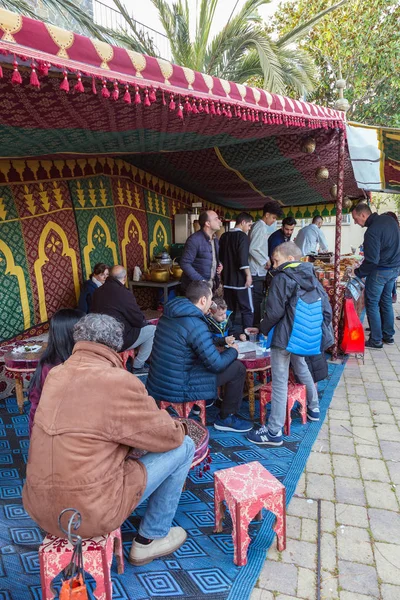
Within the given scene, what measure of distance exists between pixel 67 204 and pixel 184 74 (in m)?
3.65

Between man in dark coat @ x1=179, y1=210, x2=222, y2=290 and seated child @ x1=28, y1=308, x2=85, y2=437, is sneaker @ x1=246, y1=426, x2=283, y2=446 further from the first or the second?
man in dark coat @ x1=179, y1=210, x2=222, y2=290

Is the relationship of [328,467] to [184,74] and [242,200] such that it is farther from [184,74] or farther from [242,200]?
[242,200]

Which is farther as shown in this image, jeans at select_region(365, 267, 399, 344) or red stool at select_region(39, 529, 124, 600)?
jeans at select_region(365, 267, 399, 344)

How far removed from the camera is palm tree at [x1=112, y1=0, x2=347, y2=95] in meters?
9.09

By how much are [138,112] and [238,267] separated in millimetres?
3171

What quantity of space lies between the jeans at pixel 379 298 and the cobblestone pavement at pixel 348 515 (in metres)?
1.93

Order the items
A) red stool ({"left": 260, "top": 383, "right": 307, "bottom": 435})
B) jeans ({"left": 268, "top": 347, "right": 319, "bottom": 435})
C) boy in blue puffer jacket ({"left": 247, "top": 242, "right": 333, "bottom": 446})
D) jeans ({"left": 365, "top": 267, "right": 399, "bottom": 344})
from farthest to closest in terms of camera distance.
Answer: jeans ({"left": 365, "top": 267, "right": 399, "bottom": 344}) < red stool ({"left": 260, "top": 383, "right": 307, "bottom": 435}) < jeans ({"left": 268, "top": 347, "right": 319, "bottom": 435}) < boy in blue puffer jacket ({"left": 247, "top": 242, "right": 333, "bottom": 446})

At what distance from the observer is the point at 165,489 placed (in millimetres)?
2342

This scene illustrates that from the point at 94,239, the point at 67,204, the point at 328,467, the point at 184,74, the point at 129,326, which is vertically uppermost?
the point at 184,74

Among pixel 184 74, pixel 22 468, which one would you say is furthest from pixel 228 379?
pixel 184 74

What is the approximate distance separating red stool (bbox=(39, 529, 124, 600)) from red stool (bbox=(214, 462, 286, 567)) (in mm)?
703

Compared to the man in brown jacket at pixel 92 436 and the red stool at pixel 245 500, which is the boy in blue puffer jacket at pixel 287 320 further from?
the man in brown jacket at pixel 92 436

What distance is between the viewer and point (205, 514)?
2.77m

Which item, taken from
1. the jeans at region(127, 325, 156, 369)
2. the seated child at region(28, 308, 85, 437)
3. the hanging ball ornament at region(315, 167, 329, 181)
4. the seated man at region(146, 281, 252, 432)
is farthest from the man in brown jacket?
the hanging ball ornament at region(315, 167, 329, 181)
